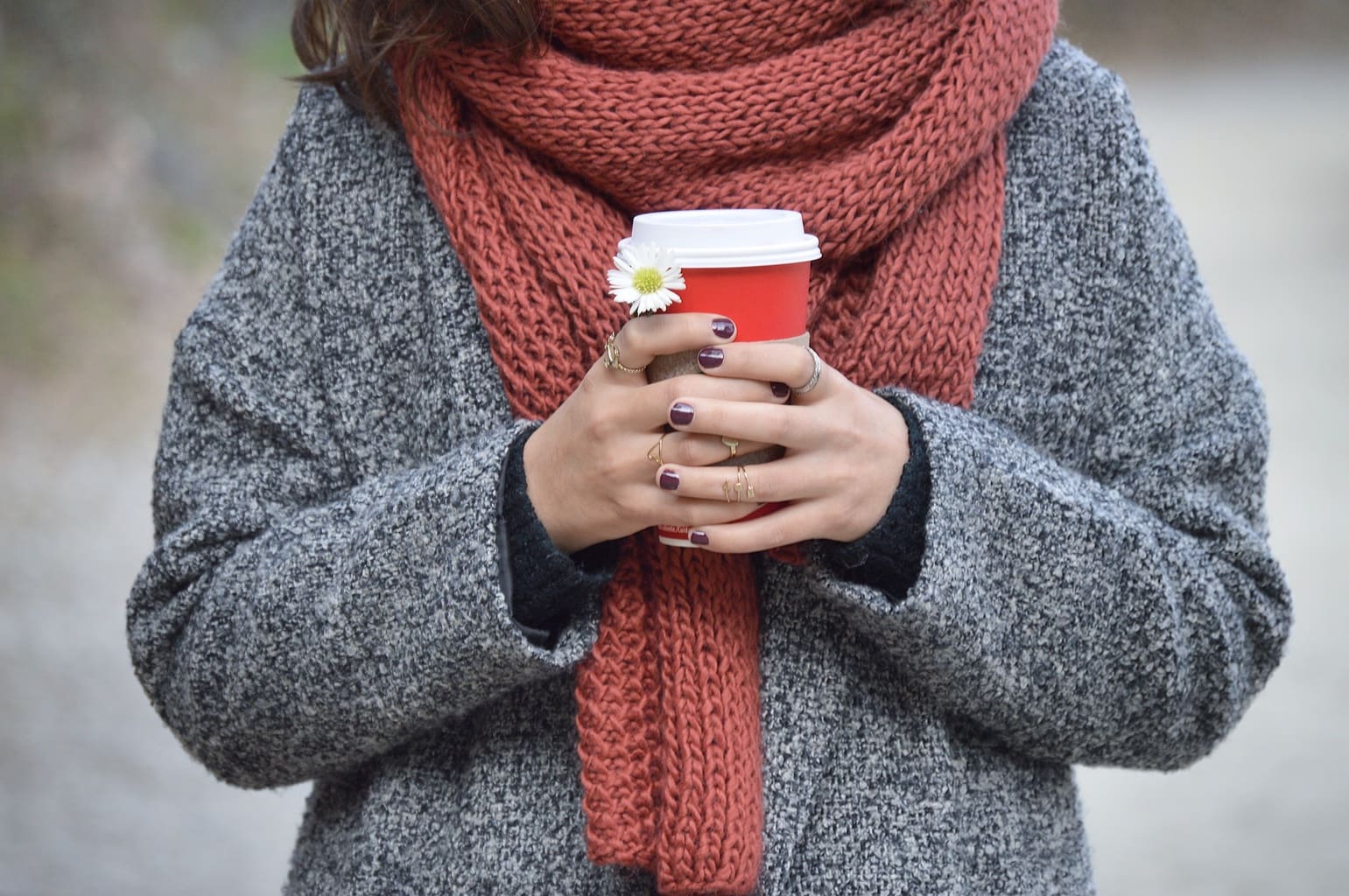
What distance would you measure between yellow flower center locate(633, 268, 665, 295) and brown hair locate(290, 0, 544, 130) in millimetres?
290

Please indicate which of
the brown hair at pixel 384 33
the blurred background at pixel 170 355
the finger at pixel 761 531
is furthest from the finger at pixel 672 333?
the blurred background at pixel 170 355

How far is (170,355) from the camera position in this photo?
4090mm

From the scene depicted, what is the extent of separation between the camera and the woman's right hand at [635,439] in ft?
2.25

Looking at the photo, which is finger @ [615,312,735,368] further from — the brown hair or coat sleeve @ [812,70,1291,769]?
the brown hair

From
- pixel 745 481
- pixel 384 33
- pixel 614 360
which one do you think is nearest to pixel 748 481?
pixel 745 481

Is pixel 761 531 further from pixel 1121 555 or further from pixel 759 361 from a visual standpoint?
pixel 1121 555

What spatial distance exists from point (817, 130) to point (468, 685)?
45cm

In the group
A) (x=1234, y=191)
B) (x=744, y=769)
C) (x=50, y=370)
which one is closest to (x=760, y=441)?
(x=744, y=769)

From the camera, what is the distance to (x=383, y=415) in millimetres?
929

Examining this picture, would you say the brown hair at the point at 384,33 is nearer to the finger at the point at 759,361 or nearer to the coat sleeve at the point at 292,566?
the coat sleeve at the point at 292,566

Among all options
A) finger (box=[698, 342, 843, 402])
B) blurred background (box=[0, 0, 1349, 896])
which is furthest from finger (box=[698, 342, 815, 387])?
blurred background (box=[0, 0, 1349, 896])

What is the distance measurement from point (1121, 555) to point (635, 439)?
1.15 feet

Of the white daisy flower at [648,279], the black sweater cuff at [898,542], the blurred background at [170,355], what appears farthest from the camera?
the blurred background at [170,355]

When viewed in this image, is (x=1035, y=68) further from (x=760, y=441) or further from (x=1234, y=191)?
(x=1234, y=191)
